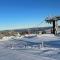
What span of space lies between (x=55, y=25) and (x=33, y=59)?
35884mm

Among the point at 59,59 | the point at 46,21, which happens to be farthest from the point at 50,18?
the point at 59,59

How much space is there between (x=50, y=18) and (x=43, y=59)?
33612 millimetres

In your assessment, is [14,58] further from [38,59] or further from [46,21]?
[46,21]

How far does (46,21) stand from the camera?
45.2m

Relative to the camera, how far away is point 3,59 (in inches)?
455

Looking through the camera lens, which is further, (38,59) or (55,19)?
(55,19)

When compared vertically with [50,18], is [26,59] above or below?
below

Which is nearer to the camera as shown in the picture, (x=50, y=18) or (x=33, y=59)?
(x=33, y=59)

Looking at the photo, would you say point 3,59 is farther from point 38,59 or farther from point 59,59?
point 59,59

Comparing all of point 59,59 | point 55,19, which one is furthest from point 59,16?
point 59,59

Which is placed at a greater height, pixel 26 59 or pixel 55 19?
pixel 55 19

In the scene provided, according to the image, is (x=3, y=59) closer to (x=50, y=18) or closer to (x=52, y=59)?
(x=52, y=59)

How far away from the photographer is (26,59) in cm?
1135

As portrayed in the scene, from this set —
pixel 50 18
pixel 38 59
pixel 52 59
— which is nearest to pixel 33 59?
pixel 38 59
